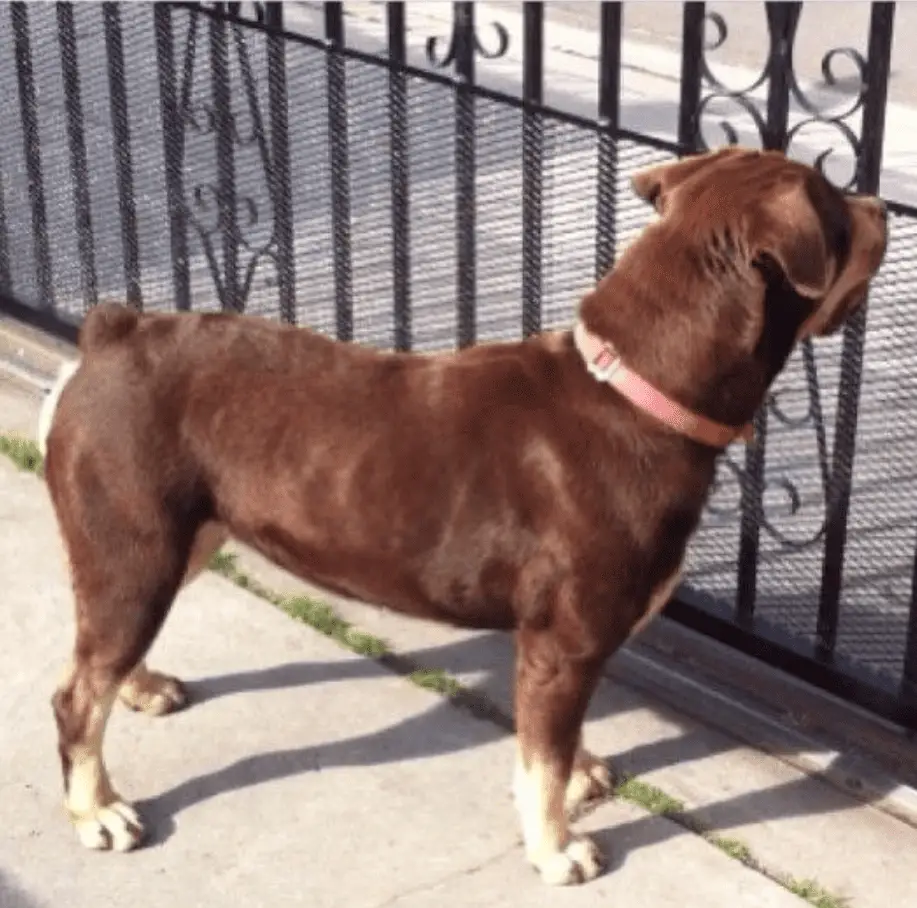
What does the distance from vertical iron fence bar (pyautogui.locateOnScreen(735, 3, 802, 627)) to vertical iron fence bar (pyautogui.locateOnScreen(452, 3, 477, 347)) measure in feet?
3.08

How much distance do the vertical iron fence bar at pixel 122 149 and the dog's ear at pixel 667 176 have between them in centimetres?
287

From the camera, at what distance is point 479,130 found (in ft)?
15.8

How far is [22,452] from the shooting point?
6.09 meters

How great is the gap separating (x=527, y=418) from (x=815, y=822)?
4.33ft

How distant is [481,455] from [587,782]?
1.02 metres

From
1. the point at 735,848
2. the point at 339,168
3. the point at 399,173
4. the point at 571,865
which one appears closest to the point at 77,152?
the point at 339,168

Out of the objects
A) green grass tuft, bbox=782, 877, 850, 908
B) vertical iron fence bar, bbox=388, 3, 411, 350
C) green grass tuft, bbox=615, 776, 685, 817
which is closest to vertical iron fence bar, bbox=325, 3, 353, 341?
vertical iron fence bar, bbox=388, 3, 411, 350

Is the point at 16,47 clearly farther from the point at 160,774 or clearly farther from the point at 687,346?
the point at 687,346

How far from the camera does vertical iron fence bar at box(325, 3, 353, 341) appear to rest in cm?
519

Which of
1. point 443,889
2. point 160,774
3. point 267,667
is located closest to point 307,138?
point 267,667

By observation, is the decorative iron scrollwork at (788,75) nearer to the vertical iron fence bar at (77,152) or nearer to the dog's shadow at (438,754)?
the dog's shadow at (438,754)

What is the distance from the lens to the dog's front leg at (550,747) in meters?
3.80

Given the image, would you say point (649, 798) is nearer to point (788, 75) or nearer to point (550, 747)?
point (550, 747)

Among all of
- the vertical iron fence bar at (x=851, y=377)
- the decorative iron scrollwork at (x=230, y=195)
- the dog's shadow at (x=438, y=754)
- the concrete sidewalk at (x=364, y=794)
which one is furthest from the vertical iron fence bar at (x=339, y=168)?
the vertical iron fence bar at (x=851, y=377)
